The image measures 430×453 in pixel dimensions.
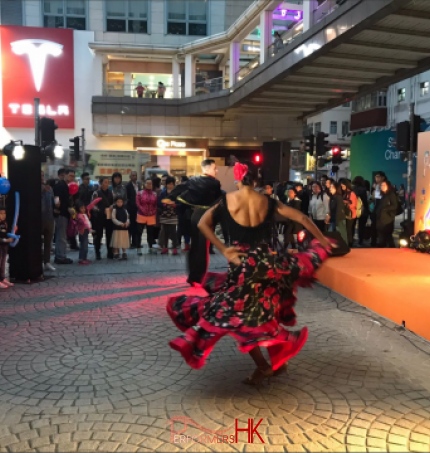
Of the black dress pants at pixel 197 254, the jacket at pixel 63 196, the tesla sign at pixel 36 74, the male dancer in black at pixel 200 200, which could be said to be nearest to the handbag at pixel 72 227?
the jacket at pixel 63 196

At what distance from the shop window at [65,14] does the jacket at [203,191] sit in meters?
21.3

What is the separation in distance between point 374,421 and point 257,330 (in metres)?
1.04

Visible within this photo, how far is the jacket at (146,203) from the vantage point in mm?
11352

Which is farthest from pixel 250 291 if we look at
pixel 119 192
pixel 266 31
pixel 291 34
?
pixel 266 31

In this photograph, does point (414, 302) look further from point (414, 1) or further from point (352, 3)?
point (352, 3)

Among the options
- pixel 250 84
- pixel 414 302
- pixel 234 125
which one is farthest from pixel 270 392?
pixel 234 125

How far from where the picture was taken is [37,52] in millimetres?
23500

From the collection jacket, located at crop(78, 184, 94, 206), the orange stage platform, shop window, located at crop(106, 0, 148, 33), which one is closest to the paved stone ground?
the orange stage platform

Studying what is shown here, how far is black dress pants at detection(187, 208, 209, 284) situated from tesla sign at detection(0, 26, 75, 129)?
1856cm

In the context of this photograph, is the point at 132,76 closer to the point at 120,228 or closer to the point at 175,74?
the point at 175,74

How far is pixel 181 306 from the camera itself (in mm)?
4133

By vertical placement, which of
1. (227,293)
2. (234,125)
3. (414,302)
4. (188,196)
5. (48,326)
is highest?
(234,125)

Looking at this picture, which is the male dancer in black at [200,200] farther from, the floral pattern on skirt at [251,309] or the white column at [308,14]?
the white column at [308,14]

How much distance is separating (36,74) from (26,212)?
1780cm
